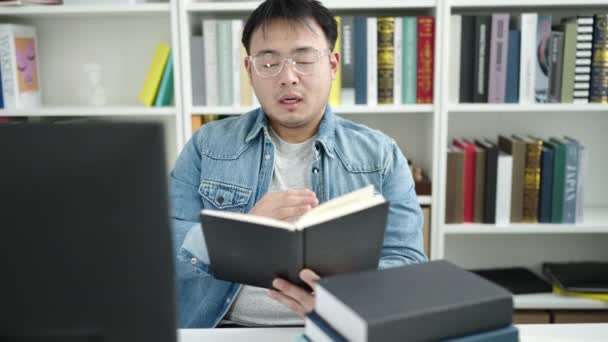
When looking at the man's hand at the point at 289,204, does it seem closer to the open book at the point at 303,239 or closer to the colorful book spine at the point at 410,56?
the open book at the point at 303,239

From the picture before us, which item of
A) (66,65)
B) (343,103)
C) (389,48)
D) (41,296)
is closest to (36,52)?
(66,65)

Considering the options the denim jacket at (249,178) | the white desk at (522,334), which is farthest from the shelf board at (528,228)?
the white desk at (522,334)

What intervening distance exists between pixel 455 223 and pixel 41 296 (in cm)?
176

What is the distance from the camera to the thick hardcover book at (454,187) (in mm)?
2053

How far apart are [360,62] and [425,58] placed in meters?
0.23

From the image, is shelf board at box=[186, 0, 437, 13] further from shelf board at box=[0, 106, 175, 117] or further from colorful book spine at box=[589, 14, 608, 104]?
colorful book spine at box=[589, 14, 608, 104]

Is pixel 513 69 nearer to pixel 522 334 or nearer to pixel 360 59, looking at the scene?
pixel 360 59

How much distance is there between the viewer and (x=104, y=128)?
52cm

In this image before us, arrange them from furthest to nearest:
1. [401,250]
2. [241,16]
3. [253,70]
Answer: [241,16] < [253,70] < [401,250]

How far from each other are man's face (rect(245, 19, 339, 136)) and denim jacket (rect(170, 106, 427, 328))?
0.08 meters

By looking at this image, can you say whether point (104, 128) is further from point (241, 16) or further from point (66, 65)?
point (66, 65)

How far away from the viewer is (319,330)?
2.53 feet

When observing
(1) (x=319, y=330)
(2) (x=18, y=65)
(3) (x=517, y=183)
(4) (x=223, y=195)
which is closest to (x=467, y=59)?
(3) (x=517, y=183)

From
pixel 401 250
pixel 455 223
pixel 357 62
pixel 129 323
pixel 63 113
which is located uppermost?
pixel 357 62
